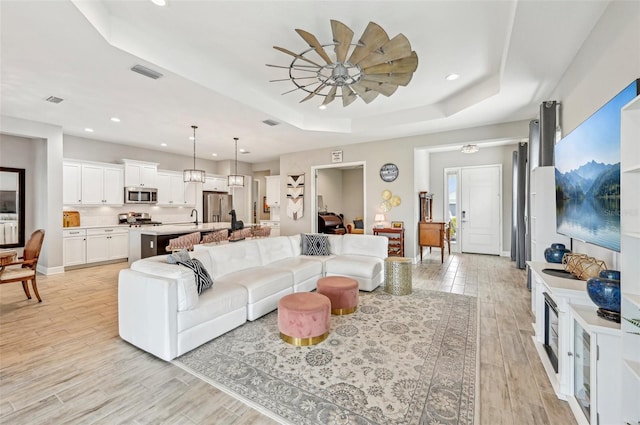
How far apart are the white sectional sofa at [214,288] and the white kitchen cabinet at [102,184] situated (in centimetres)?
462

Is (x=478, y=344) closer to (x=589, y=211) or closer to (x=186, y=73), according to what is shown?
(x=589, y=211)

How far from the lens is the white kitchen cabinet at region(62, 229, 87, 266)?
5727 millimetres

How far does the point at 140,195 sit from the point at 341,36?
266 inches

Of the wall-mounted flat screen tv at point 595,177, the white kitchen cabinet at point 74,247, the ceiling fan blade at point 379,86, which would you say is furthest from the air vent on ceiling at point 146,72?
the white kitchen cabinet at point 74,247

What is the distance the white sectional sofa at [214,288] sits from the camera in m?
2.39

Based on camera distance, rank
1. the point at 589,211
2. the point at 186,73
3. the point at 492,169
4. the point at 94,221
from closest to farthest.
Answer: the point at 589,211 < the point at 186,73 < the point at 94,221 < the point at 492,169

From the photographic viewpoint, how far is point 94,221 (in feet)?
21.7

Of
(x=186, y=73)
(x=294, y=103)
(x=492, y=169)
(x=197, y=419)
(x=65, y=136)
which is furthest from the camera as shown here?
(x=492, y=169)

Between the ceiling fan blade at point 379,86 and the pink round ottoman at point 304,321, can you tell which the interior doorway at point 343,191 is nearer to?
the ceiling fan blade at point 379,86

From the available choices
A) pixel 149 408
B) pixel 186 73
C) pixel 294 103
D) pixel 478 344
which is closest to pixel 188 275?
pixel 149 408

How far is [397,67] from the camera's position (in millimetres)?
2678

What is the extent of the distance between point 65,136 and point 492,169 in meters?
10.2

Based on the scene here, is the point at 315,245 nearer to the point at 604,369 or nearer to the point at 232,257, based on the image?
the point at 232,257

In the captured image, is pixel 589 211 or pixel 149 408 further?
pixel 589 211
